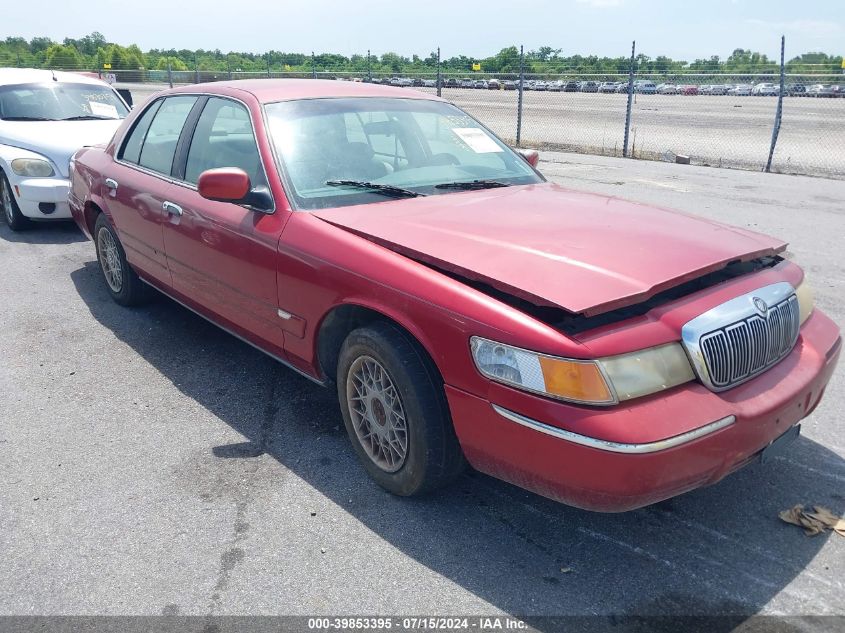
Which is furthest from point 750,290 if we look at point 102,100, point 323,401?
point 102,100

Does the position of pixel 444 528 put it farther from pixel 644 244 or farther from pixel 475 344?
pixel 644 244

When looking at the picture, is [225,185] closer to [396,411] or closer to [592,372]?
[396,411]

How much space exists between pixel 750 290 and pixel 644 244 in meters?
0.43

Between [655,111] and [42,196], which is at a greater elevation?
[42,196]

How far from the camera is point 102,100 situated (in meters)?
9.05

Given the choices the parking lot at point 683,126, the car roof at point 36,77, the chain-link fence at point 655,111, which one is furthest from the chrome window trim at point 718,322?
the parking lot at point 683,126

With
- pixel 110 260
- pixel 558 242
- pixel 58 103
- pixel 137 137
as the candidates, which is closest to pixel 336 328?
pixel 558 242

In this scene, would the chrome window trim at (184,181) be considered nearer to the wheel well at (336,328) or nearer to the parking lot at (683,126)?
the wheel well at (336,328)

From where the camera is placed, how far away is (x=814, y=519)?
115 inches

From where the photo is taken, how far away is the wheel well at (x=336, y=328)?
3.16 meters

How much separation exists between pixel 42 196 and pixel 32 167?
0.33 metres

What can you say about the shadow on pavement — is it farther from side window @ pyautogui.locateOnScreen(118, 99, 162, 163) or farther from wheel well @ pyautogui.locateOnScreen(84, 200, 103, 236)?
wheel well @ pyautogui.locateOnScreen(84, 200, 103, 236)

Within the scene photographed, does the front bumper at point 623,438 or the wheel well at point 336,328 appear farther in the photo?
the wheel well at point 336,328

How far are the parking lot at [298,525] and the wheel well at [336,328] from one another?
0.45 meters
